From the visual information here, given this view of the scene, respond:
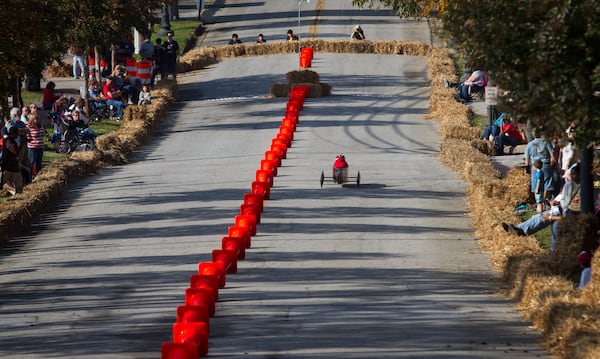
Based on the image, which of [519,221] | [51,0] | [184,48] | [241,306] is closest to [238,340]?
[241,306]

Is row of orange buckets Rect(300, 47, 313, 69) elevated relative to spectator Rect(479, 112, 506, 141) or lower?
elevated

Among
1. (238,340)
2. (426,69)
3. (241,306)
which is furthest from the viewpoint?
(426,69)

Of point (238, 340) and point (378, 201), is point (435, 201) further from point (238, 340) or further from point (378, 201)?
point (238, 340)

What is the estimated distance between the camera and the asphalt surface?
13.9 meters

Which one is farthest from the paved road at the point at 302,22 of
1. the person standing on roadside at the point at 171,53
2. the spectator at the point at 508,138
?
the spectator at the point at 508,138

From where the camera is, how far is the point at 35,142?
82.7ft

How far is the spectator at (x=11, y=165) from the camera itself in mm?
22672

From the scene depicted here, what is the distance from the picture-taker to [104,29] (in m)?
32.0

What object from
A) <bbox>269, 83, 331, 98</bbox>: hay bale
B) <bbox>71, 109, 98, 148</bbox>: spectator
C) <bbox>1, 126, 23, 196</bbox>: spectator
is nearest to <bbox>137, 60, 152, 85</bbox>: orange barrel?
<bbox>269, 83, 331, 98</bbox>: hay bale

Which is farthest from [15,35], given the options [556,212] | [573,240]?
[556,212]

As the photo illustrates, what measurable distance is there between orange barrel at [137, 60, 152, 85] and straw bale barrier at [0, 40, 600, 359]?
1.69 meters

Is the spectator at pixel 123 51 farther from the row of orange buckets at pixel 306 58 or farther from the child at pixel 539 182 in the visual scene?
the child at pixel 539 182

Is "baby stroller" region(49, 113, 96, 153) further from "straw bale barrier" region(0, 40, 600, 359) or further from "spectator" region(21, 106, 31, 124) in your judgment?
"spectator" region(21, 106, 31, 124)

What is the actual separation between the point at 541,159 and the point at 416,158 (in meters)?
6.68
